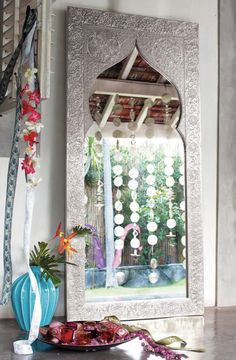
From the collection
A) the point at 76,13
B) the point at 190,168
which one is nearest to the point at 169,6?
the point at 76,13

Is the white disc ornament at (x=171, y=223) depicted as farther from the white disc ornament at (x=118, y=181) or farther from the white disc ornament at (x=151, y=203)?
the white disc ornament at (x=118, y=181)

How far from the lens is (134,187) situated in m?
3.03

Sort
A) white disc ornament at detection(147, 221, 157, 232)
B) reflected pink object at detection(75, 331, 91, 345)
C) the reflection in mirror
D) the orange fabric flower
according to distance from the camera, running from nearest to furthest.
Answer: reflected pink object at detection(75, 331, 91, 345) < the orange fabric flower < the reflection in mirror < white disc ornament at detection(147, 221, 157, 232)

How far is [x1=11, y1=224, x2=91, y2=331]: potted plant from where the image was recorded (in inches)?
104

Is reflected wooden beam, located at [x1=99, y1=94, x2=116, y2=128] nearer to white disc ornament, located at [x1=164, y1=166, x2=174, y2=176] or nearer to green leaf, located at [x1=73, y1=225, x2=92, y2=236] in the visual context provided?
white disc ornament, located at [x1=164, y1=166, x2=174, y2=176]

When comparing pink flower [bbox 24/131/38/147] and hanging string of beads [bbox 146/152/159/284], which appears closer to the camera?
pink flower [bbox 24/131/38/147]

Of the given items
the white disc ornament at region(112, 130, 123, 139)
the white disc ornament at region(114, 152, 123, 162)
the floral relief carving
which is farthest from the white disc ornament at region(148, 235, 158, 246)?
the floral relief carving

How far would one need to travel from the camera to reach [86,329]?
236cm

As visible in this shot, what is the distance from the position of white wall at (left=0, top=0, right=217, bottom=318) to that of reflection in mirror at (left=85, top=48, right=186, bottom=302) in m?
0.17

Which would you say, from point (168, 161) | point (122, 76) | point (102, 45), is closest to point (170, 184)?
point (168, 161)

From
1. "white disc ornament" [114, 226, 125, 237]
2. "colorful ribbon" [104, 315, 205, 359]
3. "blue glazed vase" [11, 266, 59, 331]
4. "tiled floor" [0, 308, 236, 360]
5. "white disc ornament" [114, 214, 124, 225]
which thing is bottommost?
"tiled floor" [0, 308, 236, 360]

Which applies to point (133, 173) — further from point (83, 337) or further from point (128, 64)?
point (83, 337)

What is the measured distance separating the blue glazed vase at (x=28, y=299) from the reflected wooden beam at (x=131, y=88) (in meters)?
0.93

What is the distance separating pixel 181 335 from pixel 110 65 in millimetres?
1328
